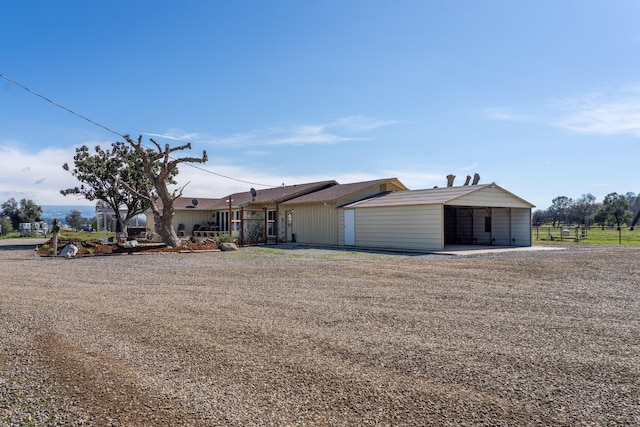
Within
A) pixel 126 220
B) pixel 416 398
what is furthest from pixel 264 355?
pixel 126 220

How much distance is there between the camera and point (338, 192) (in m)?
26.0

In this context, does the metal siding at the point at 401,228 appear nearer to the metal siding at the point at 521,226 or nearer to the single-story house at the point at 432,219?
the single-story house at the point at 432,219

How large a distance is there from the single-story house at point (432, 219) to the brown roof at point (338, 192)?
77 centimetres

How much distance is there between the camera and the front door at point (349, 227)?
2333cm

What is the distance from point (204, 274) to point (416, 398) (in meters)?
8.70

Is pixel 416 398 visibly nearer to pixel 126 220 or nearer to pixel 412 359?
pixel 412 359

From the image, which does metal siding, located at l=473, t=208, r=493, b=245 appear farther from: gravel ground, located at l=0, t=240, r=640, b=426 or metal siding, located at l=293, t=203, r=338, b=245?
gravel ground, located at l=0, t=240, r=640, b=426

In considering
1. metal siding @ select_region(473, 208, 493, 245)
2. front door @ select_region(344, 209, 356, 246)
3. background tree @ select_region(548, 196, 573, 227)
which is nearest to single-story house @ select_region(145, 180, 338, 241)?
front door @ select_region(344, 209, 356, 246)

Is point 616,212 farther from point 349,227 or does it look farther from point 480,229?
point 349,227

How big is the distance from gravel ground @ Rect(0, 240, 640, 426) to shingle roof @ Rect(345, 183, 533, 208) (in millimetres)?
10673

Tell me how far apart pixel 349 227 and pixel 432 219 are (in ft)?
16.3

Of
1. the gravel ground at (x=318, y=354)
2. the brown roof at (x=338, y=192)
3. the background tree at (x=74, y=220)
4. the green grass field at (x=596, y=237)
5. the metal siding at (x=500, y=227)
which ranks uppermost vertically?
the brown roof at (x=338, y=192)

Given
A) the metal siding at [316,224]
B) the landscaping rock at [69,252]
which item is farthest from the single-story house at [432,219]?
the landscaping rock at [69,252]

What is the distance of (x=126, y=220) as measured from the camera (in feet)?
100
